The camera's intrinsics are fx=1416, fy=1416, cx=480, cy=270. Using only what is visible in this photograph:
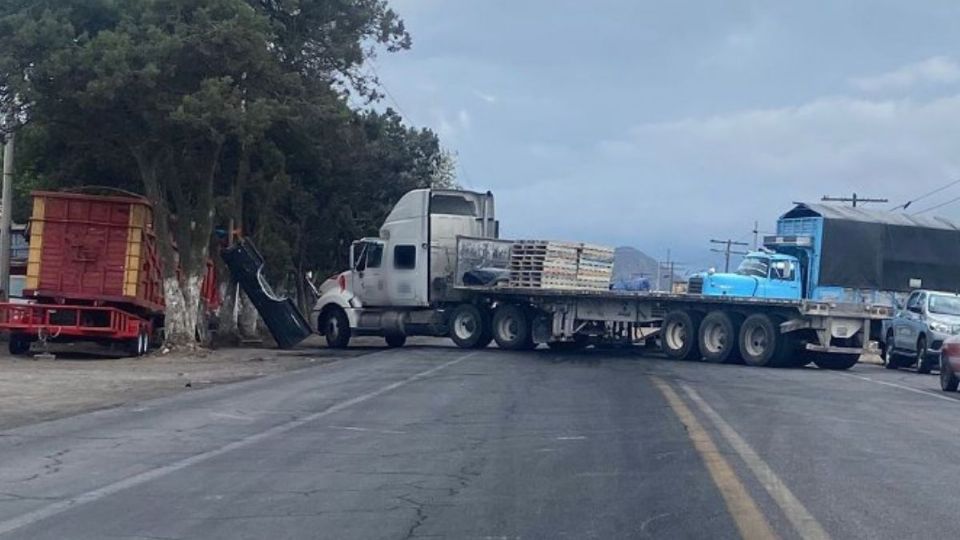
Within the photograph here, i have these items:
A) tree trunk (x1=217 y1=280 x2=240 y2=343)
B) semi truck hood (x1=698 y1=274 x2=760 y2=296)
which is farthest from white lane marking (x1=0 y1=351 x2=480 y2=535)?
tree trunk (x1=217 y1=280 x2=240 y2=343)

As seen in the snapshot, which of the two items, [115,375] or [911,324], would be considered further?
[911,324]

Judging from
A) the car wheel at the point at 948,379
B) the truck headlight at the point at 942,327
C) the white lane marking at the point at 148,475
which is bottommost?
the white lane marking at the point at 148,475

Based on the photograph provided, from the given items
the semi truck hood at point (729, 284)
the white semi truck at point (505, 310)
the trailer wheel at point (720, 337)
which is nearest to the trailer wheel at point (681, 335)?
the white semi truck at point (505, 310)

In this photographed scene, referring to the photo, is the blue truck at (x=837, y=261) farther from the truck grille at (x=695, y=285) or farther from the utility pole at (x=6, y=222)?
the utility pole at (x=6, y=222)

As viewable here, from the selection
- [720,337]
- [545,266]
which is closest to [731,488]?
[720,337]

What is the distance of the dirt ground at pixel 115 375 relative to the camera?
65.5 feet

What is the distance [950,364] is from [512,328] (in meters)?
13.9

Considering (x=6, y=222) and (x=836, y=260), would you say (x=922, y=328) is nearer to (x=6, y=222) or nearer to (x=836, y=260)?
(x=836, y=260)

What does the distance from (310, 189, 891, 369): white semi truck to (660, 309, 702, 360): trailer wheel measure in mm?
24

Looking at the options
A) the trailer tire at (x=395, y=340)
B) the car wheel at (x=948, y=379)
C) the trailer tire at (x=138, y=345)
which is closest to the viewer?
the car wheel at (x=948, y=379)

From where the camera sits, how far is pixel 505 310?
37.8 metres

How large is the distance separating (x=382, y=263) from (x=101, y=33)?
36.5ft

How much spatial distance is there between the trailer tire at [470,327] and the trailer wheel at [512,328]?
1.25 feet

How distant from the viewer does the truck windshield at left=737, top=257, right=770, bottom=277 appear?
36.8 m
